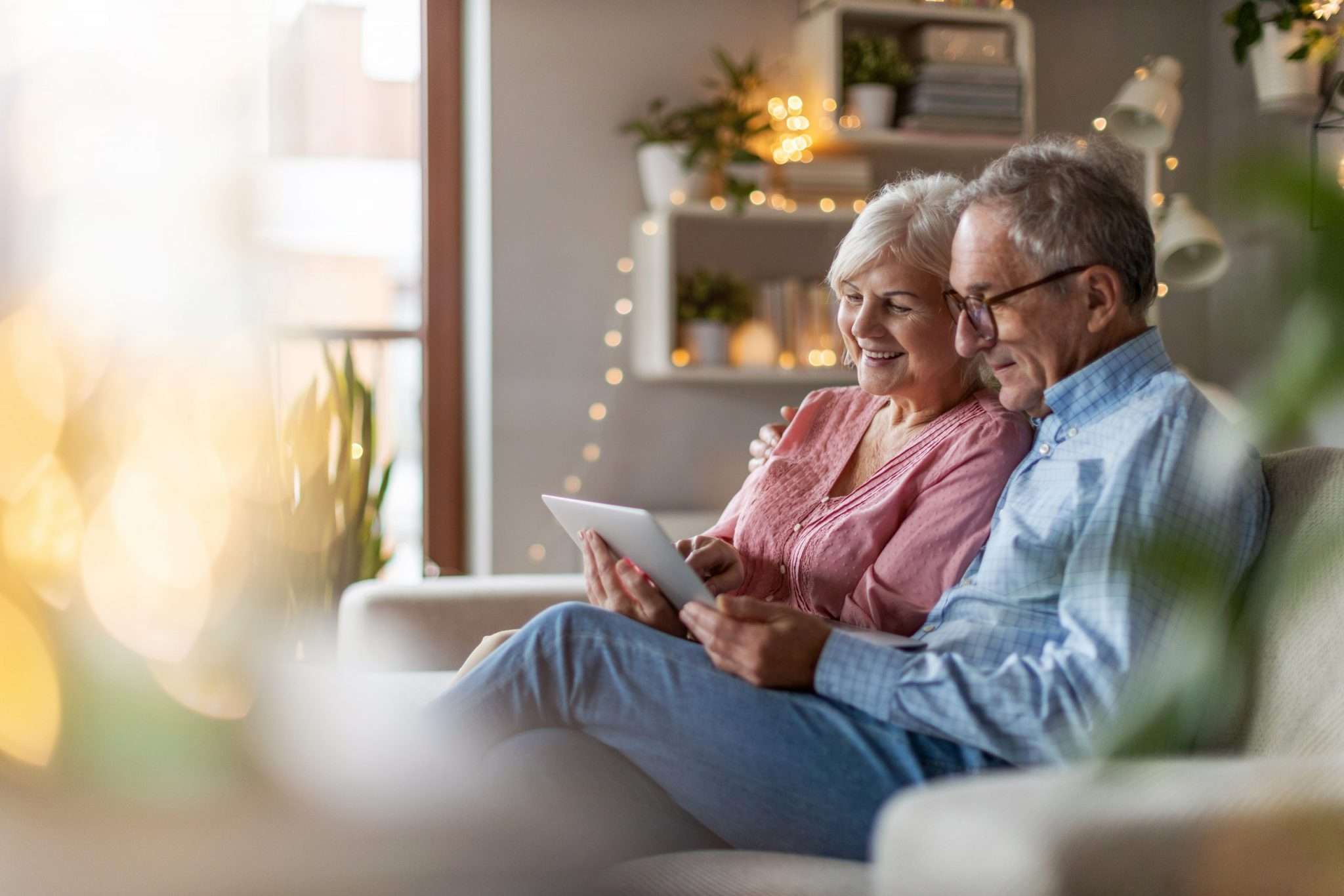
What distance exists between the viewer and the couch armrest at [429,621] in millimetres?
2125

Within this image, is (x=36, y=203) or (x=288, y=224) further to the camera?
(x=36, y=203)

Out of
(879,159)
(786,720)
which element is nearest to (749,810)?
(786,720)

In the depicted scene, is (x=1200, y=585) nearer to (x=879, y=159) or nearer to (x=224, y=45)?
(x=224, y=45)

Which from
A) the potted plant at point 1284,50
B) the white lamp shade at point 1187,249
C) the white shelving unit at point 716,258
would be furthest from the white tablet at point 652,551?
the potted plant at point 1284,50

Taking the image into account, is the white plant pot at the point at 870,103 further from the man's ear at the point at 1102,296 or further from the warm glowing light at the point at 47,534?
the warm glowing light at the point at 47,534

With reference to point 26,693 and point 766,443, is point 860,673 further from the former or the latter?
point 26,693

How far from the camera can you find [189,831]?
405 mm

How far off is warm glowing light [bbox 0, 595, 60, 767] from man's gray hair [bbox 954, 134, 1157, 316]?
1.21 metres

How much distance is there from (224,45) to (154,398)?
0.77 feet

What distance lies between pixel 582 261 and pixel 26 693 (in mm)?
3086

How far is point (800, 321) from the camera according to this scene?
→ 11.4ft

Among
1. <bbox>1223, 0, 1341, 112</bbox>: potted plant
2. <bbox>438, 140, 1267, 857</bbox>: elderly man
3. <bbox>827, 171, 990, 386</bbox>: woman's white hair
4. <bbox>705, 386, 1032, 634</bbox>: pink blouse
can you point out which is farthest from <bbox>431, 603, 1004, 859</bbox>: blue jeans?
<bbox>1223, 0, 1341, 112</bbox>: potted plant

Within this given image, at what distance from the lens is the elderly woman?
1.56 metres

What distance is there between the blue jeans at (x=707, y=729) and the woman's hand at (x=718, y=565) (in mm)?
399
